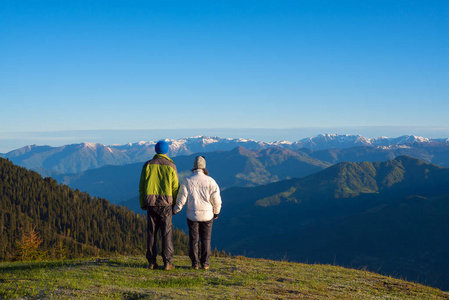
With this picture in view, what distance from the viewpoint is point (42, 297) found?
11414 mm

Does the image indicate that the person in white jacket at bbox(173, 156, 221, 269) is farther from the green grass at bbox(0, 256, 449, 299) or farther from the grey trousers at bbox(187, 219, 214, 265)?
the green grass at bbox(0, 256, 449, 299)

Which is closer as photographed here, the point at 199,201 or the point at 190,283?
the point at 190,283

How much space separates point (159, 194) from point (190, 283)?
4104mm

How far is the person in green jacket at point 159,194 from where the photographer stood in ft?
53.0

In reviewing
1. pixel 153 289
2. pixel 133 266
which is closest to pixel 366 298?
pixel 153 289

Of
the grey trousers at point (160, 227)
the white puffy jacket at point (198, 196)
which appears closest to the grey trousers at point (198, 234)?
the white puffy jacket at point (198, 196)

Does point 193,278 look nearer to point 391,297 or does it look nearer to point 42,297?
point 42,297

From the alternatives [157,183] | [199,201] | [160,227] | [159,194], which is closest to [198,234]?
[199,201]

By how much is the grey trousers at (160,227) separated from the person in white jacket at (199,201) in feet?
1.95

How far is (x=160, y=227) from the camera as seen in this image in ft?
54.6

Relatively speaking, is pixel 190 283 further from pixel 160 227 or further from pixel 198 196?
pixel 198 196

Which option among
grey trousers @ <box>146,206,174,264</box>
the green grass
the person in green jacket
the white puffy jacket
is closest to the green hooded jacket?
the person in green jacket

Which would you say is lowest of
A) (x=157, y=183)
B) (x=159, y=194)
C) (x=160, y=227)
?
(x=160, y=227)

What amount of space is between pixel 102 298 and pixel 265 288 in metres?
6.26
